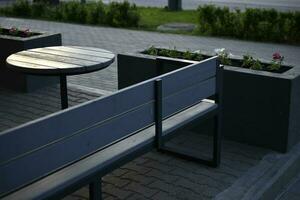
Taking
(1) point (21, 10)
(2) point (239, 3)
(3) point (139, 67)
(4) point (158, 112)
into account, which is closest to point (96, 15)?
(1) point (21, 10)

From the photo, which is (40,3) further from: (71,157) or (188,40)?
(71,157)

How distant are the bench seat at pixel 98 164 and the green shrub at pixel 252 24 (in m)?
7.49

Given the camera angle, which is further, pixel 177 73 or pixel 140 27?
pixel 140 27

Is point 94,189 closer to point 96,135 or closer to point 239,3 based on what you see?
point 96,135

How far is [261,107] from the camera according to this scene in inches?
198

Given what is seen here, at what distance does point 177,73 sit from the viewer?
397 cm

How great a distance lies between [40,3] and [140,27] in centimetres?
394

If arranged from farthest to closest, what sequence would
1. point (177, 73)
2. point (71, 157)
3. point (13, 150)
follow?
point (177, 73) < point (71, 157) < point (13, 150)

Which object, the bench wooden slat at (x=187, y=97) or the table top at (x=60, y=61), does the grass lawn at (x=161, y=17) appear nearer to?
the table top at (x=60, y=61)

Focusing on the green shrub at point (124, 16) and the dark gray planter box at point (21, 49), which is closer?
the dark gray planter box at point (21, 49)

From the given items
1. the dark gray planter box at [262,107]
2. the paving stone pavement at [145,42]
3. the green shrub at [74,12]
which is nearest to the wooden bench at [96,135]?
the dark gray planter box at [262,107]

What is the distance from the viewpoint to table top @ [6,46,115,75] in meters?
4.45

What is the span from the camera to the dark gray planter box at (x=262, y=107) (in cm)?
490

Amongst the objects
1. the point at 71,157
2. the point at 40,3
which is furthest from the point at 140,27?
the point at 71,157
